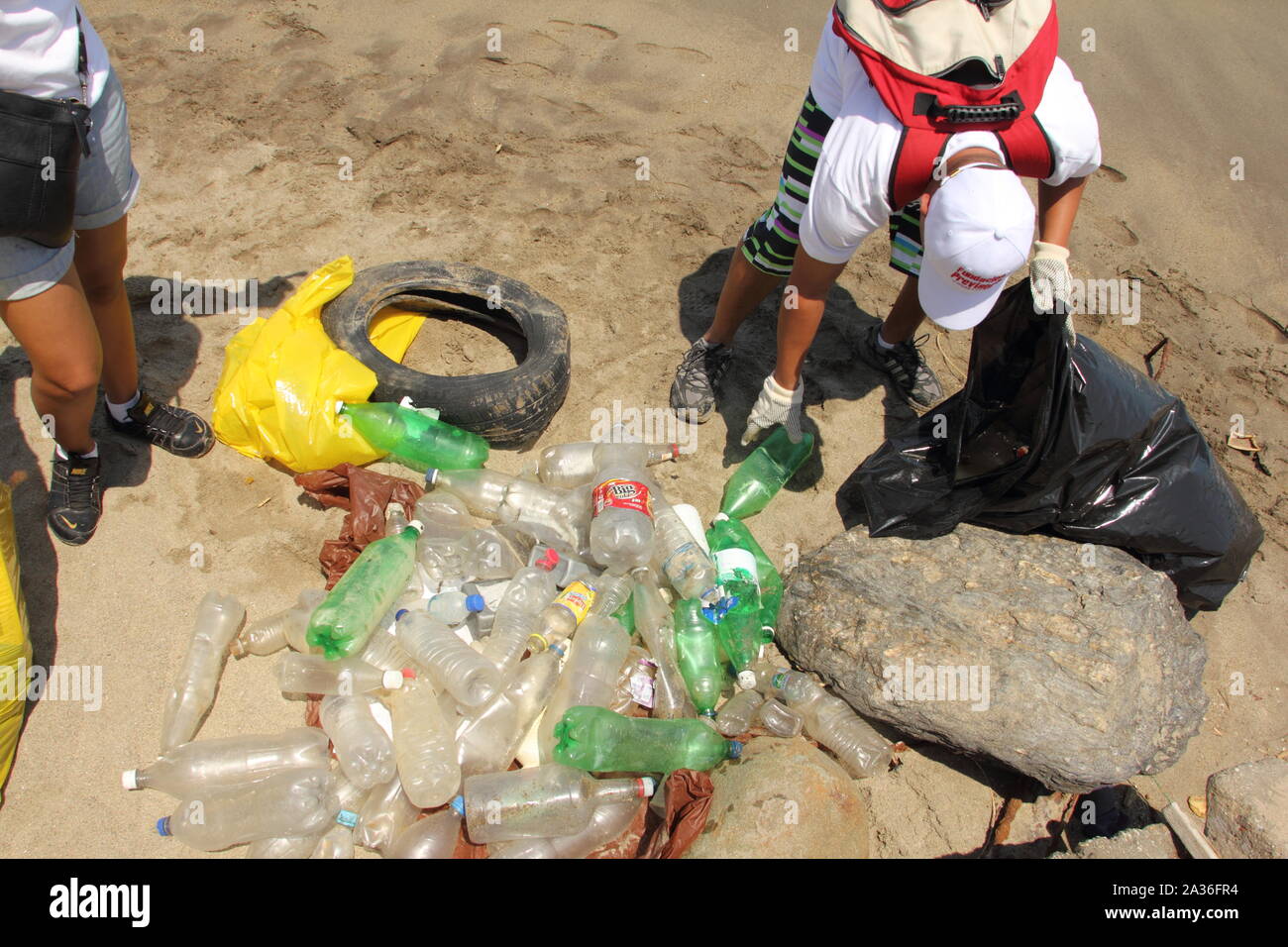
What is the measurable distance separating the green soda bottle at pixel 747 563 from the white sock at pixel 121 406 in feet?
7.60

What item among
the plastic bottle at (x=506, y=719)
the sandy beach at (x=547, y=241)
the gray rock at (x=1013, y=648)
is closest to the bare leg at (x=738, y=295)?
the sandy beach at (x=547, y=241)

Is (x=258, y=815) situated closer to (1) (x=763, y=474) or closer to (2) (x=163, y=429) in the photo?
(2) (x=163, y=429)

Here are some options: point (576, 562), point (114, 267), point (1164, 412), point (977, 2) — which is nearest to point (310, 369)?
point (114, 267)

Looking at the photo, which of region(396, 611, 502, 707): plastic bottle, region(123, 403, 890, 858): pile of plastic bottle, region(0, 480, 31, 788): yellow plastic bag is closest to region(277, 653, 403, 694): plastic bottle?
region(123, 403, 890, 858): pile of plastic bottle

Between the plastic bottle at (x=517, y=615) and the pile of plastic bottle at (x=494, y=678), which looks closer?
the pile of plastic bottle at (x=494, y=678)

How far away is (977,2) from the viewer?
2502 mm

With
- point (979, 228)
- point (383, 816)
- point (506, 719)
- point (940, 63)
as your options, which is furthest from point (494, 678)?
point (940, 63)

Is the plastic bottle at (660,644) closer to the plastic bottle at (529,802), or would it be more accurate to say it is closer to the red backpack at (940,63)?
the plastic bottle at (529,802)

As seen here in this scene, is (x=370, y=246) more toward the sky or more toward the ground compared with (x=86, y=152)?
more toward the ground

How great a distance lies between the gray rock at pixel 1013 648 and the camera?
2604mm

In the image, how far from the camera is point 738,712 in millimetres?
2795

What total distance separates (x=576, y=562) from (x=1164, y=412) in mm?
2136

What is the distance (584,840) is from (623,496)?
1128 millimetres

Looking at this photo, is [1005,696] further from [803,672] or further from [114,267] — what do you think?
[114,267]
